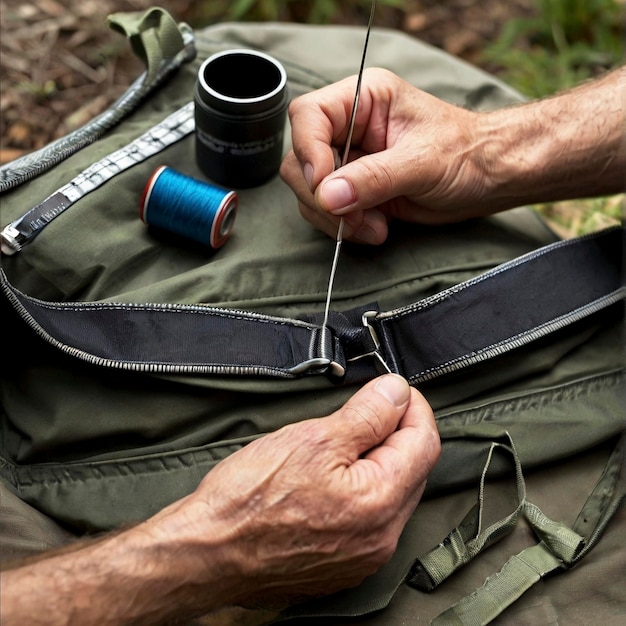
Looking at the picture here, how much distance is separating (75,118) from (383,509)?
1.84m

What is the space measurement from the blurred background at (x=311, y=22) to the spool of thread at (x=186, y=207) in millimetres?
1067

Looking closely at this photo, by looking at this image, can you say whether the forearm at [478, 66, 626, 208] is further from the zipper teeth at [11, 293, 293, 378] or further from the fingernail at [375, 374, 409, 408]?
the zipper teeth at [11, 293, 293, 378]

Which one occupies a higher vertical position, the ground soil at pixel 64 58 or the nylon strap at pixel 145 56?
the nylon strap at pixel 145 56

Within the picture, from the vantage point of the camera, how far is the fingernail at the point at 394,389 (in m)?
1.36

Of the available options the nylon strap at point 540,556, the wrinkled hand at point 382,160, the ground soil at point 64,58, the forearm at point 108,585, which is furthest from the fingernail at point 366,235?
the ground soil at point 64,58

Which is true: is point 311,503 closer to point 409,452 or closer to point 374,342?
point 409,452

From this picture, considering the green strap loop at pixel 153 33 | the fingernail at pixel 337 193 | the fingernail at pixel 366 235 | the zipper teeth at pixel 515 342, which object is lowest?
the zipper teeth at pixel 515 342

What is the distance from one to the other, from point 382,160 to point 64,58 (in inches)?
64.4

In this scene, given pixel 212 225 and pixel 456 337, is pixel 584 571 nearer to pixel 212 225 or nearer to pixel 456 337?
pixel 456 337

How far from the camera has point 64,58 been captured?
110 inches

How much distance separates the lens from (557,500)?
1551 mm

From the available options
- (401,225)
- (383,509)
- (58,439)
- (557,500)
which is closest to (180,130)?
(401,225)

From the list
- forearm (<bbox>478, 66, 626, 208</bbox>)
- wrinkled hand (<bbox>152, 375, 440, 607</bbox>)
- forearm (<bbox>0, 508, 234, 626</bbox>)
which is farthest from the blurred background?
forearm (<bbox>0, 508, 234, 626</bbox>)

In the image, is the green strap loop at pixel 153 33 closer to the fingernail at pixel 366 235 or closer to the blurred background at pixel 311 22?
the fingernail at pixel 366 235
